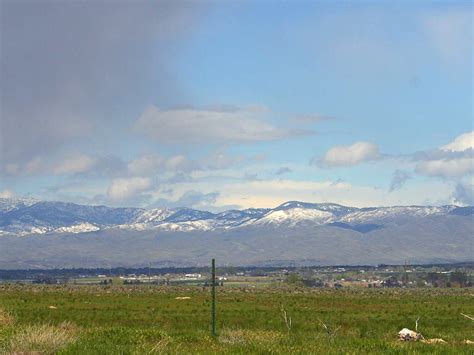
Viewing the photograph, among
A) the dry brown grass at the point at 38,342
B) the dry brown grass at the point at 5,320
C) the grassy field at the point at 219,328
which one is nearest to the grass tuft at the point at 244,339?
the grassy field at the point at 219,328

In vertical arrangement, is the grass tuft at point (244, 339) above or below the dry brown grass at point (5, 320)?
below

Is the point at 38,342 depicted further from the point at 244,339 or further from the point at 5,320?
the point at 5,320

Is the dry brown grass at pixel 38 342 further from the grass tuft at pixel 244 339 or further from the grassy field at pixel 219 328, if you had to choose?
the grass tuft at pixel 244 339

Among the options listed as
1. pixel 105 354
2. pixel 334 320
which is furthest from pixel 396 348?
pixel 334 320

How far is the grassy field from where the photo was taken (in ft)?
73.8

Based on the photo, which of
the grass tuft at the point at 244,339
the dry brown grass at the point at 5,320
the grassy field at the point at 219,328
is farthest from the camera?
the dry brown grass at the point at 5,320

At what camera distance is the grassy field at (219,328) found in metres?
22.5

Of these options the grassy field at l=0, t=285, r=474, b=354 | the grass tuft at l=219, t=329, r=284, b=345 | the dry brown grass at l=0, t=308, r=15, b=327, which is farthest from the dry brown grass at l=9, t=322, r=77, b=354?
the dry brown grass at l=0, t=308, r=15, b=327

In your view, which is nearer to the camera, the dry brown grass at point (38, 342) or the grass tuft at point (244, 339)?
the dry brown grass at point (38, 342)

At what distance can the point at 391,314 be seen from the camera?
216 feet

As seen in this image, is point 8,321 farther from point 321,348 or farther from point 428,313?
point 428,313

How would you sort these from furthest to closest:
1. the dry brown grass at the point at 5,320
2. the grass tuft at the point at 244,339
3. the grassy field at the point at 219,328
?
1. the dry brown grass at the point at 5,320
2. the grass tuft at the point at 244,339
3. the grassy field at the point at 219,328

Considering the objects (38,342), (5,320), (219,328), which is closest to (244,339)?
(38,342)

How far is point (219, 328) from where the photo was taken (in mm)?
47688
